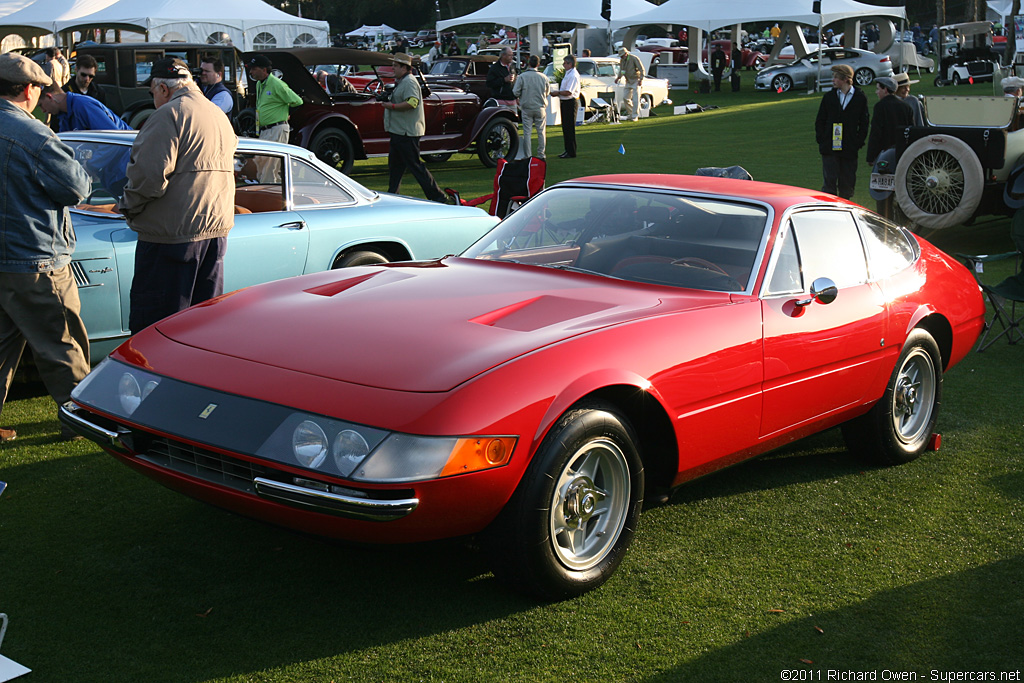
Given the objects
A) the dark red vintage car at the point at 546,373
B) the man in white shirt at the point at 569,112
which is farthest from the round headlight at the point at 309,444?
the man in white shirt at the point at 569,112

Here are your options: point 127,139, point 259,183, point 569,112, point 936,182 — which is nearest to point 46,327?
point 127,139

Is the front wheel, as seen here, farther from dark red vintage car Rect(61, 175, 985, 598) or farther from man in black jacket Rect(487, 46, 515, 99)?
dark red vintage car Rect(61, 175, 985, 598)

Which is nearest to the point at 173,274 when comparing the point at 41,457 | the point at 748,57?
the point at 41,457

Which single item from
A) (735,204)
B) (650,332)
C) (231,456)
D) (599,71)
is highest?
(599,71)

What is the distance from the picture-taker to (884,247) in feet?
16.3

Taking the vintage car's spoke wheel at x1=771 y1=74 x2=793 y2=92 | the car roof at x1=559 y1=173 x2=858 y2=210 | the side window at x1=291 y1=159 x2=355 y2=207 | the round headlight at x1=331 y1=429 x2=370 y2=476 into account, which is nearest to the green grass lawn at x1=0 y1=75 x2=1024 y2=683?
the round headlight at x1=331 y1=429 x2=370 y2=476

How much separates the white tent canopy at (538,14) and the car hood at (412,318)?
30473 mm

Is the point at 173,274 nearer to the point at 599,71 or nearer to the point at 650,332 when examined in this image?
the point at 650,332

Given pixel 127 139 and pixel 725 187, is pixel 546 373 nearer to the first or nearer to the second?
pixel 725 187

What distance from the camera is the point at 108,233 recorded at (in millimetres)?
5594

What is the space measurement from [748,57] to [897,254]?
51261mm

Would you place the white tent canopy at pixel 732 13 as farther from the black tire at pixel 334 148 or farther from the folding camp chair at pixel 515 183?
the folding camp chair at pixel 515 183

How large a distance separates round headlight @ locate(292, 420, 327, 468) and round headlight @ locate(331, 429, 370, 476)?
0.04m

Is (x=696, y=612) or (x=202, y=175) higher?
(x=202, y=175)
